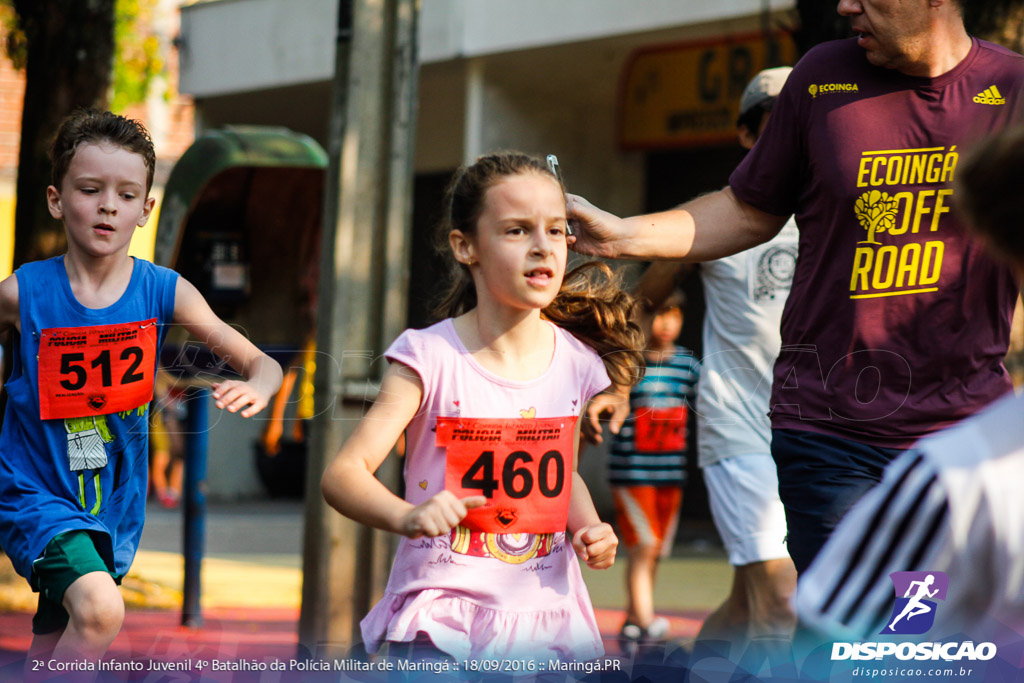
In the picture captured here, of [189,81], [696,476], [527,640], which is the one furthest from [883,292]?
[189,81]

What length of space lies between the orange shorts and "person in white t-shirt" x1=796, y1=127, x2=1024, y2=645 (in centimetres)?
538

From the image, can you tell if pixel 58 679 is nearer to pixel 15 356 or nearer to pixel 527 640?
pixel 15 356

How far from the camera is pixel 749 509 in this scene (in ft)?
14.6

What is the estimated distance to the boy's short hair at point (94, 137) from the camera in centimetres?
312

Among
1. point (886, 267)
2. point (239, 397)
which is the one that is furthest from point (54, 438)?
point (886, 267)

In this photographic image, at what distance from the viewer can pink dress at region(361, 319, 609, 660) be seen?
2.80 m

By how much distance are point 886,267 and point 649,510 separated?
4411mm

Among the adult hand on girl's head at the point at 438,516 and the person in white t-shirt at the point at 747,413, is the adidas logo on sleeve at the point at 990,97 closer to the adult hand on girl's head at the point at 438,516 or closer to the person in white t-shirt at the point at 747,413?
the person in white t-shirt at the point at 747,413

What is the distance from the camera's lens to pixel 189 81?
13.8m

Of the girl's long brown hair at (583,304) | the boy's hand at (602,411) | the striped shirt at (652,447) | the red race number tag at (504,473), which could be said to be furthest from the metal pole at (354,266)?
the striped shirt at (652,447)

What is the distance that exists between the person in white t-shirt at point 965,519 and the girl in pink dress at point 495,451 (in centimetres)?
122

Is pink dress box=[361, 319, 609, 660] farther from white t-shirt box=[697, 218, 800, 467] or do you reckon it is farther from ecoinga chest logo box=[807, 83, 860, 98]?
white t-shirt box=[697, 218, 800, 467]

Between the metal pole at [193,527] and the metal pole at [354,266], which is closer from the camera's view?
the metal pole at [354,266]

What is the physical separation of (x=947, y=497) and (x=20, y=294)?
2.41 meters
